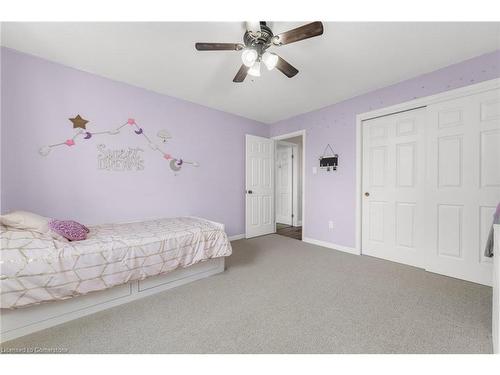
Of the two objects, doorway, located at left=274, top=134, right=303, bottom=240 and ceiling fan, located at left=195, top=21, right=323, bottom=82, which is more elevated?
ceiling fan, located at left=195, top=21, right=323, bottom=82

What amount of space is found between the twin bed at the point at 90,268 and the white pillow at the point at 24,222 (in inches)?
2.0

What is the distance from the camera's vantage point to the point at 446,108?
7.51ft

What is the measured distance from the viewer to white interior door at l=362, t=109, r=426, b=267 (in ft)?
8.36

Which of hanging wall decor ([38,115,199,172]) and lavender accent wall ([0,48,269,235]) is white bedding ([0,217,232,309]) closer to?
lavender accent wall ([0,48,269,235])

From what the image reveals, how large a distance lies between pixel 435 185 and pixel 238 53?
260 cm

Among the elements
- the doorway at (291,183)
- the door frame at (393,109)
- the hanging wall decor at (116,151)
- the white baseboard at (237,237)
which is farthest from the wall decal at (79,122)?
the doorway at (291,183)

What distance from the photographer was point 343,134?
126 inches

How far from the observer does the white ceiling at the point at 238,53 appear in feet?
5.68

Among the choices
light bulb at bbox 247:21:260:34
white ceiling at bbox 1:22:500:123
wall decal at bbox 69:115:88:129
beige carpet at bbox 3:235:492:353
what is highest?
white ceiling at bbox 1:22:500:123

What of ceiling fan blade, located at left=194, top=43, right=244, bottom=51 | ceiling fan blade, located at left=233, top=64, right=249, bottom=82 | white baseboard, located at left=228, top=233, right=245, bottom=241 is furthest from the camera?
white baseboard, located at left=228, top=233, right=245, bottom=241

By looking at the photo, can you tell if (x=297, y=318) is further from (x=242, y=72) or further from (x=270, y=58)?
(x=242, y=72)

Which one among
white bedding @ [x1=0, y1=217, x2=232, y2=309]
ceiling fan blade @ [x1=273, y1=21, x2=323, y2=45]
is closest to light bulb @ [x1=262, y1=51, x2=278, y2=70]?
ceiling fan blade @ [x1=273, y1=21, x2=323, y2=45]

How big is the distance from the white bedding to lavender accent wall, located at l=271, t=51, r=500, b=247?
198 centimetres
